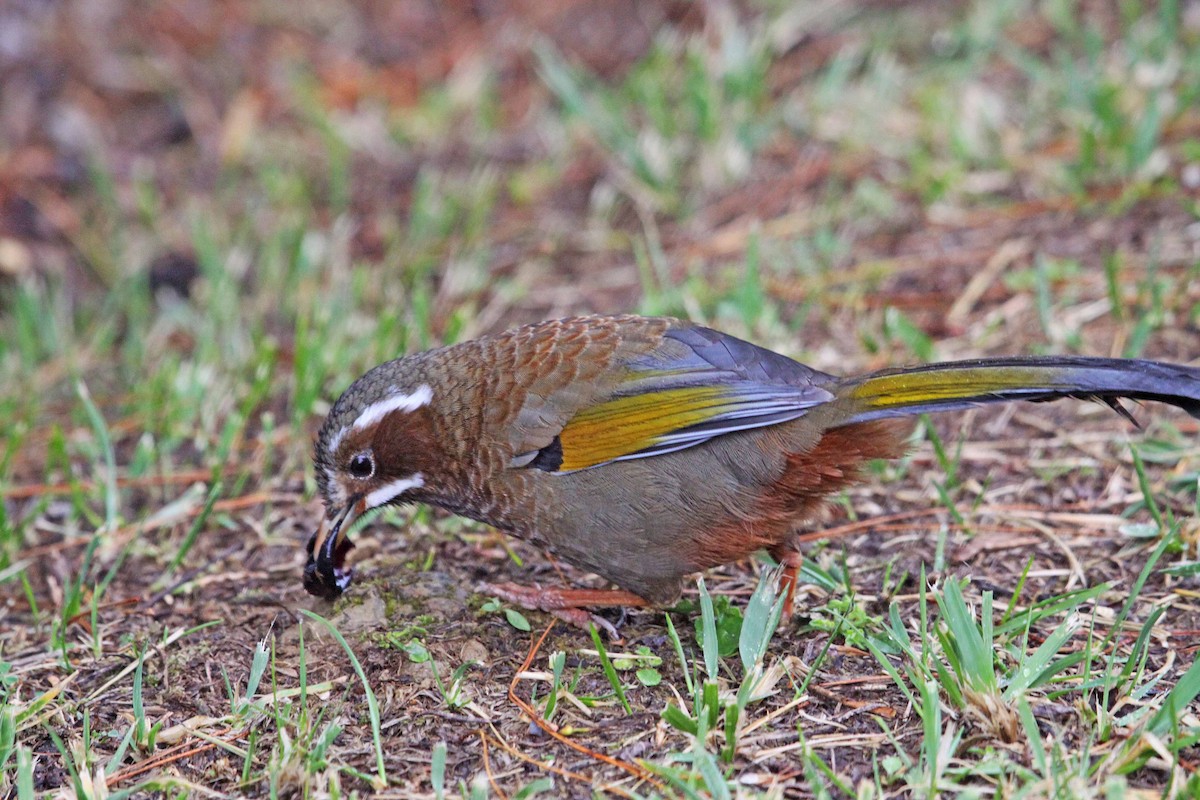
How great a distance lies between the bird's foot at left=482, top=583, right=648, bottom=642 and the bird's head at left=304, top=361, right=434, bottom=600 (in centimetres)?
44

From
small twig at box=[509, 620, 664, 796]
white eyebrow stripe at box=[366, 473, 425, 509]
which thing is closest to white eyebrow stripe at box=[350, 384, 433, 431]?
white eyebrow stripe at box=[366, 473, 425, 509]

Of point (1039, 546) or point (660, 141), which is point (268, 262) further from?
point (1039, 546)

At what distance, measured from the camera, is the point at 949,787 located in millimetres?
3037

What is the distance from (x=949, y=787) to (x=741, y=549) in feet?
3.27

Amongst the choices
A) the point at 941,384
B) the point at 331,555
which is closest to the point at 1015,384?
the point at 941,384

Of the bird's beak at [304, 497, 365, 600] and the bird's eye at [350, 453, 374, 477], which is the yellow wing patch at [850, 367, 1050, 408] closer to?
the bird's eye at [350, 453, 374, 477]

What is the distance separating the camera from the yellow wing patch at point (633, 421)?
3.89 m

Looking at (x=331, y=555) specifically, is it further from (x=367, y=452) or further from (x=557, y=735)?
(x=557, y=735)

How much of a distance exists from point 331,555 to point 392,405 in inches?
19.0

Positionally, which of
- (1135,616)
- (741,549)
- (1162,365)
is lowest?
(1135,616)

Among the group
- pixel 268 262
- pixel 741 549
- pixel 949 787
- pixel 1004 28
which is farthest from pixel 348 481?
pixel 1004 28

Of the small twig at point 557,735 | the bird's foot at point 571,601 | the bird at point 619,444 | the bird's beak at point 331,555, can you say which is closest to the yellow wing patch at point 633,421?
the bird at point 619,444

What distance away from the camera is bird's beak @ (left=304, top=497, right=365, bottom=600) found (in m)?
3.94

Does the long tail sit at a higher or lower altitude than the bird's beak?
higher
